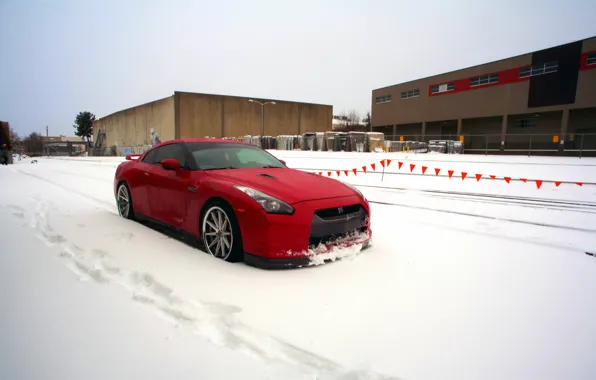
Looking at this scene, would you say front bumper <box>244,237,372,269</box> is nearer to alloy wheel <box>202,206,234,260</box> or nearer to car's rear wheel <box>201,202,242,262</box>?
car's rear wheel <box>201,202,242,262</box>

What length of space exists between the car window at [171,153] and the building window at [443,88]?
141ft

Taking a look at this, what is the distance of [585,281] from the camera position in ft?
10.5

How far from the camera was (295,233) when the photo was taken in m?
3.19

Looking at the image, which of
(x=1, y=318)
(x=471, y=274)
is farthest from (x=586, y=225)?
(x=1, y=318)

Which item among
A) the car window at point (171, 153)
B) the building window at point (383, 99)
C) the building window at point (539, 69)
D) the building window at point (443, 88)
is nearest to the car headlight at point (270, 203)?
the car window at point (171, 153)

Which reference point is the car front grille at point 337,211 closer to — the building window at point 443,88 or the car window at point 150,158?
the car window at point 150,158

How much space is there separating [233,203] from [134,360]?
5.46 ft

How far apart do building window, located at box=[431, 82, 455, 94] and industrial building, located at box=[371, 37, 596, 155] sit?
11 cm

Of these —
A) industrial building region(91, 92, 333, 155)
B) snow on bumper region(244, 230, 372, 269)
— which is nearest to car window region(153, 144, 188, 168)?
snow on bumper region(244, 230, 372, 269)

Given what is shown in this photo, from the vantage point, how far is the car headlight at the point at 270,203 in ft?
10.5

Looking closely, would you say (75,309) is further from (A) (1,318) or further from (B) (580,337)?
(B) (580,337)

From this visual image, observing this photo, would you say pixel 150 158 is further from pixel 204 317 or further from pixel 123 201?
pixel 204 317

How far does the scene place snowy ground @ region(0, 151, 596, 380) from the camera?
1.93 meters

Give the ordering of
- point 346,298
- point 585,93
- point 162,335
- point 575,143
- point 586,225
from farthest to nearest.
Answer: point 585,93 < point 575,143 < point 586,225 < point 346,298 < point 162,335
